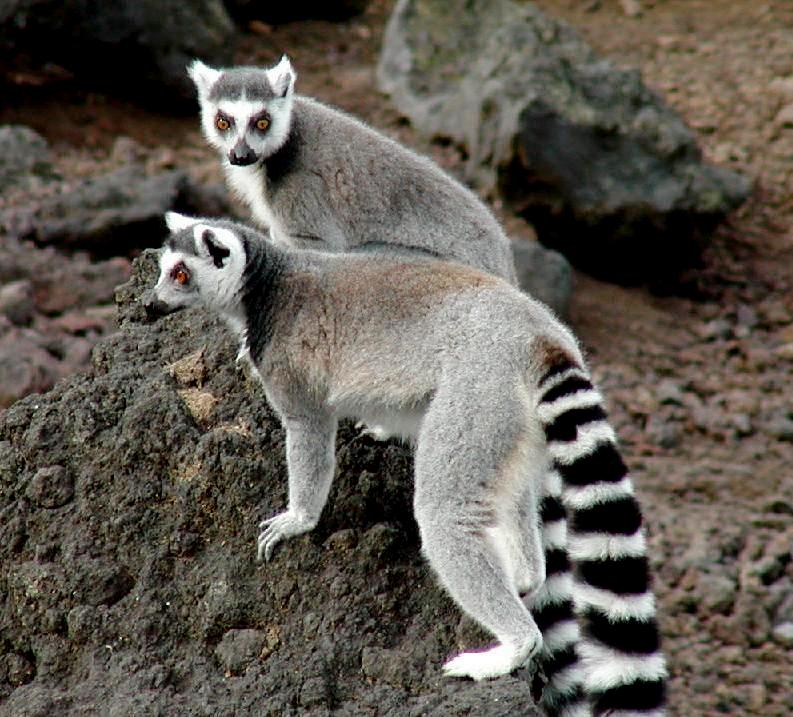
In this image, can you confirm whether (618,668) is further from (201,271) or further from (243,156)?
(243,156)

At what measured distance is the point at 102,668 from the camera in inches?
185

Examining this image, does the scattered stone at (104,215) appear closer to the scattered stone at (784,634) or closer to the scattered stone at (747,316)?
the scattered stone at (747,316)

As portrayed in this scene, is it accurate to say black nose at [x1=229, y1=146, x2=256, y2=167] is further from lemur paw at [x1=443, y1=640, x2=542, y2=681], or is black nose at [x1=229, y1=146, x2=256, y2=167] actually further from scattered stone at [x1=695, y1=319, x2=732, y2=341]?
scattered stone at [x1=695, y1=319, x2=732, y2=341]

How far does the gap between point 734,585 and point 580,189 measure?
151 inches

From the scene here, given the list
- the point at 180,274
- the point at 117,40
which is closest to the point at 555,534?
the point at 180,274

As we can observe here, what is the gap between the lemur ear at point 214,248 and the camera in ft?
17.1

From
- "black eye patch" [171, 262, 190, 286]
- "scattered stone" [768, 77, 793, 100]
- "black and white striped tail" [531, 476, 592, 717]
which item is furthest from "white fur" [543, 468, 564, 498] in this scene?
"scattered stone" [768, 77, 793, 100]

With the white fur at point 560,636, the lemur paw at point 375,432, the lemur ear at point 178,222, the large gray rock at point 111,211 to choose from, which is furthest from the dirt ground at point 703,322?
the lemur ear at point 178,222

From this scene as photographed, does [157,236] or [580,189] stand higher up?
[580,189]

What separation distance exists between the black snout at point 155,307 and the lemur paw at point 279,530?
1032 mm

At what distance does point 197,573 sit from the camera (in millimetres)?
4816

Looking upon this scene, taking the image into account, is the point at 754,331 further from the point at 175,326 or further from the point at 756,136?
the point at 175,326

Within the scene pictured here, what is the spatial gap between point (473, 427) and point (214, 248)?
1.40 m

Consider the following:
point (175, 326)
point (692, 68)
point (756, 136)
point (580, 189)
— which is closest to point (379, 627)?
point (175, 326)
